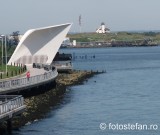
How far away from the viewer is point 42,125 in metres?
39.3

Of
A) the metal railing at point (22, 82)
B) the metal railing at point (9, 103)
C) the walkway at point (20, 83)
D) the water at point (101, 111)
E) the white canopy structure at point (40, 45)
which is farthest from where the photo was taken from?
the white canopy structure at point (40, 45)

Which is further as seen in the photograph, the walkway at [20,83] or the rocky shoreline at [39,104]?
the walkway at [20,83]

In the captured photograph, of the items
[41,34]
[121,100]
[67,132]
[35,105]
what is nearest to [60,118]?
[35,105]

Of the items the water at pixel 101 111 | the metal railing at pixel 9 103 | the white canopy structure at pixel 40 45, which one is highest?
the white canopy structure at pixel 40 45

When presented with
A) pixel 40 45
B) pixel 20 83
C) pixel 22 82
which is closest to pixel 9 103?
pixel 20 83

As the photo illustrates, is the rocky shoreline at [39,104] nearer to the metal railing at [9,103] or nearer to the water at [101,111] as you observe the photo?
the water at [101,111]

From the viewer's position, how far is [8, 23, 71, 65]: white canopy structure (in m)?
83.8

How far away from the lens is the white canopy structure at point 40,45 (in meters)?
83.8

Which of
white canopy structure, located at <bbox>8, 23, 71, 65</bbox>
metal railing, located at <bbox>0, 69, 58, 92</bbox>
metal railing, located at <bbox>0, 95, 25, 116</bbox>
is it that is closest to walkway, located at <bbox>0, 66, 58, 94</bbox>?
metal railing, located at <bbox>0, 69, 58, 92</bbox>

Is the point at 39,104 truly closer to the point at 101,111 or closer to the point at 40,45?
the point at 101,111

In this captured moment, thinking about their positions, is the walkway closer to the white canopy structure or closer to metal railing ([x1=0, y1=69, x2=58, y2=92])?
metal railing ([x1=0, y1=69, x2=58, y2=92])

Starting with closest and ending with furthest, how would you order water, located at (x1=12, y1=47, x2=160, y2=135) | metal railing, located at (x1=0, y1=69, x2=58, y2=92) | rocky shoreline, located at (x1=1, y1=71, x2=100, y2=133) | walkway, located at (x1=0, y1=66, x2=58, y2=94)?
water, located at (x1=12, y1=47, x2=160, y2=135) < rocky shoreline, located at (x1=1, y1=71, x2=100, y2=133) < walkway, located at (x1=0, y1=66, x2=58, y2=94) < metal railing, located at (x1=0, y1=69, x2=58, y2=92)

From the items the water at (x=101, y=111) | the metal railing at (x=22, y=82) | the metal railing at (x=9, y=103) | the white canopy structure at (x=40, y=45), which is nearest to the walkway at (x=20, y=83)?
the metal railing at (x=22, y=82)

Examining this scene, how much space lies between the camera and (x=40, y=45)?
285ft
